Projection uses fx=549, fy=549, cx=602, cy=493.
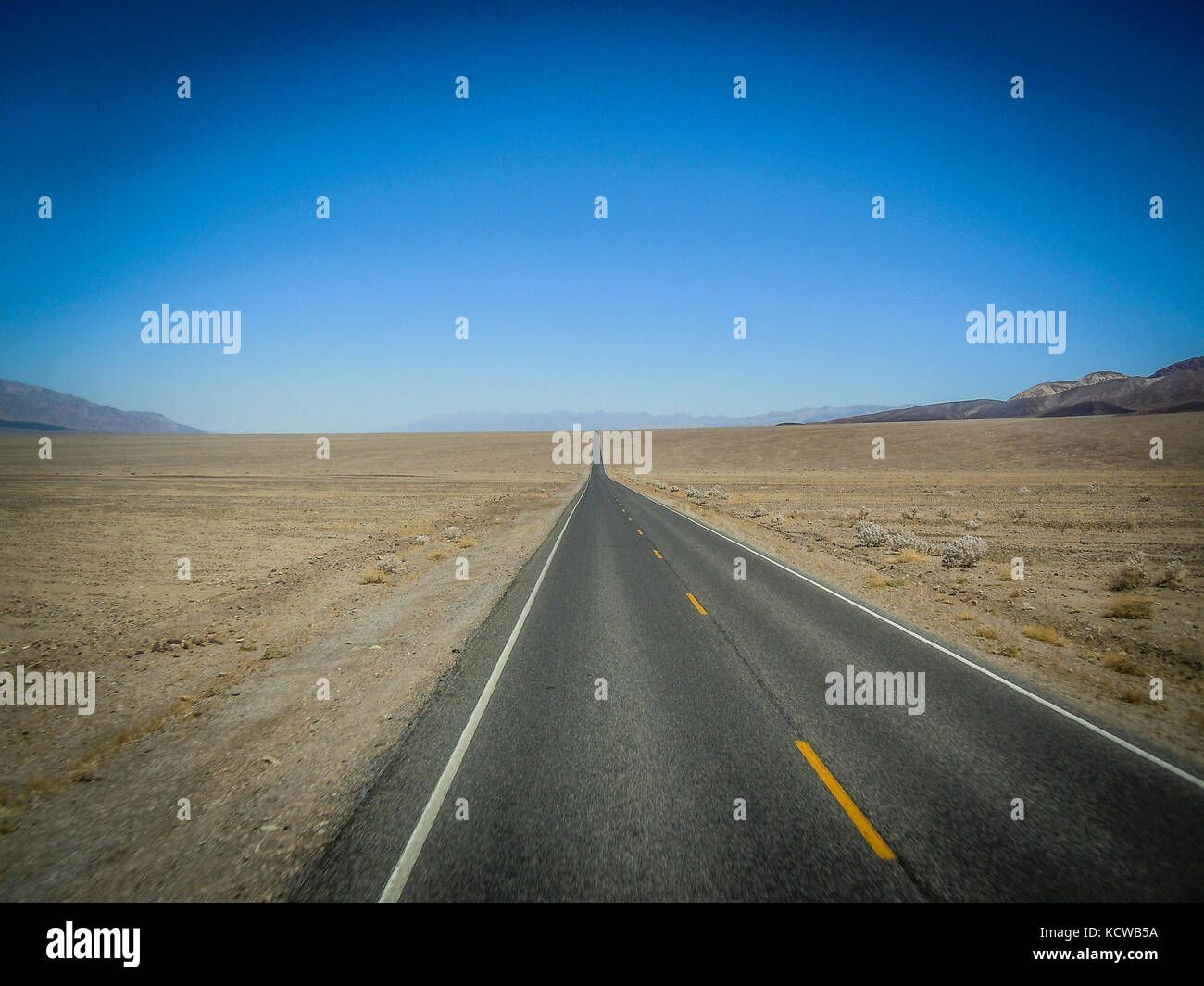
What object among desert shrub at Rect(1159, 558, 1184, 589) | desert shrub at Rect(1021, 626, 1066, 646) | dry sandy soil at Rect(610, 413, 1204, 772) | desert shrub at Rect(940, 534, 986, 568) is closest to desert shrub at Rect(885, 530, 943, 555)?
dry sandy soil at Rect(610, 413, 1204, 772)

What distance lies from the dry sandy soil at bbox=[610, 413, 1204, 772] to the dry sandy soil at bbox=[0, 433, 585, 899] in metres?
8.32

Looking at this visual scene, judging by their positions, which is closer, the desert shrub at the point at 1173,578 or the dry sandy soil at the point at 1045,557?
the dry sandy soil at the point at 1045,557

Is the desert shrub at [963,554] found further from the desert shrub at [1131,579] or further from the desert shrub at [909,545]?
the desert shrub at [1131,579]

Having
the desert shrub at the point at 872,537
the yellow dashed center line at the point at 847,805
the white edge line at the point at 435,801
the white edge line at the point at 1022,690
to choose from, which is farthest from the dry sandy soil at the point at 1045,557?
the white edge line at the point at 435,801

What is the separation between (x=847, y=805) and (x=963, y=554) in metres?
14.4

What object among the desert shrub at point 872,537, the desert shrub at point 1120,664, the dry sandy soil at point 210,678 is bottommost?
the desert shrub at point 1120,664

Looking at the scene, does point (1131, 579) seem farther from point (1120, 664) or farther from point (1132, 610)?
point (1120, 664)

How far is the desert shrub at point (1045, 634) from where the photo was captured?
30.4 feet

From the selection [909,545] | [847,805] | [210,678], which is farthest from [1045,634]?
[210,678]

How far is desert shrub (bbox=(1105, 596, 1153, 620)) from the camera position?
1073 cm

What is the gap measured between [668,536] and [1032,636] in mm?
12664

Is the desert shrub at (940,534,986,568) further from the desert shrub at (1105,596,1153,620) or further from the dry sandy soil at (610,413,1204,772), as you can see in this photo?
the desert shrub at (1105,596,1153,620)

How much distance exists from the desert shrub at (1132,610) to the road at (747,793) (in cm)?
560

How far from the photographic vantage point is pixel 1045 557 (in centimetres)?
1730
